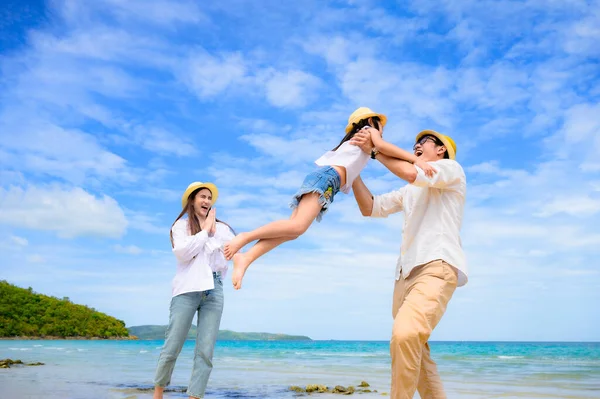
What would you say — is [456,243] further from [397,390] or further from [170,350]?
[170,350]

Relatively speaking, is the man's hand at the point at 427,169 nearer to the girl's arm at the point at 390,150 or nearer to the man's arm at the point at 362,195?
the girl's arm at the point at 390,150

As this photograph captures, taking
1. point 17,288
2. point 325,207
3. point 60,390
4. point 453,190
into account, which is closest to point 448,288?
point 453,190

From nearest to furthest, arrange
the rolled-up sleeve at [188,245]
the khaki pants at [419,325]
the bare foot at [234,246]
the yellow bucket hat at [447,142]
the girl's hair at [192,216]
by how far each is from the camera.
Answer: the khaki pants at [419,325], the bare foot at [234,246], the yellow bucket hat at [447,142], the rolled-up sleeve at [188,245], the girl's hair at [192,216]

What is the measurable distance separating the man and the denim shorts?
302 millimetres

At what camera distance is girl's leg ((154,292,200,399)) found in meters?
4.57

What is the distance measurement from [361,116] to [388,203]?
679mm

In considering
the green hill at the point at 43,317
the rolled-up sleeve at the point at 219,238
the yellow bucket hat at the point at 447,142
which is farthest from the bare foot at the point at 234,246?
the green hill at the point at 43,317

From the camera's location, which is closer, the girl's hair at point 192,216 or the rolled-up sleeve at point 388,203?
the rolled-up sleeve at point 388,203

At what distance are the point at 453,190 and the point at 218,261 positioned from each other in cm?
215

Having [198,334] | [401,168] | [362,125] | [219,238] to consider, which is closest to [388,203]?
[362,125]

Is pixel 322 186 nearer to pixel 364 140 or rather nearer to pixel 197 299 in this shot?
pixel 364 140

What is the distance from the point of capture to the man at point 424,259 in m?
3.13

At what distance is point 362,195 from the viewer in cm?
411

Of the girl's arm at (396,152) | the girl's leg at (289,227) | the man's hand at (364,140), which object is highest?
the man's hand at (364,140)
